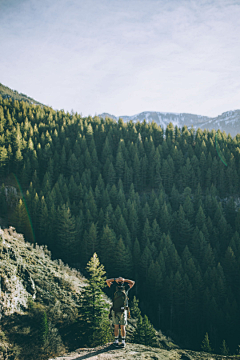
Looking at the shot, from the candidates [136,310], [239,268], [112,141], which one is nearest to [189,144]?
[112,141]

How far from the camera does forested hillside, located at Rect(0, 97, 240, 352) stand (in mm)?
47750

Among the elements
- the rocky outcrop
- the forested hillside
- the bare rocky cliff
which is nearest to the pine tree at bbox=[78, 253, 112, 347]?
the bare rocky cliff

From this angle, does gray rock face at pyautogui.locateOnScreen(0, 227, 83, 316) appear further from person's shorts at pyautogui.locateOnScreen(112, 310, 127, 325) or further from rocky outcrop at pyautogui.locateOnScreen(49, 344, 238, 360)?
person's shorts at pyautogui.locateOnScreen(112, 310, 127, 325)

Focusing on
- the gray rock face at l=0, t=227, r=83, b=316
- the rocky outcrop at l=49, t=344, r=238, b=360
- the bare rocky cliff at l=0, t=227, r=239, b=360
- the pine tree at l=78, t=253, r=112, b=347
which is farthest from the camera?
the pine tree at l=78, t=253, r=112, b=347

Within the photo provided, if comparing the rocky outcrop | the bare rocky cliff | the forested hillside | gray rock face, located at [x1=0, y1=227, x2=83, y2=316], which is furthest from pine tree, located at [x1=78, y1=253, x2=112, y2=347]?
the forested hillside

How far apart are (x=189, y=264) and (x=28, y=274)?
39.8m

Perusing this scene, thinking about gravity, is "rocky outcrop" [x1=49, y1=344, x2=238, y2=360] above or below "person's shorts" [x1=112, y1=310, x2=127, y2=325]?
below

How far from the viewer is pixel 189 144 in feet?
341

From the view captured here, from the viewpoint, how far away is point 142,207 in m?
73.6

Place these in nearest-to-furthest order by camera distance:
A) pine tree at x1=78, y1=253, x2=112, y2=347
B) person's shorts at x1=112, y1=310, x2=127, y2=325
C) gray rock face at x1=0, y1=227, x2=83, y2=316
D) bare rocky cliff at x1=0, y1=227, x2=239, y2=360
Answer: person's shorts at x1=112, y1=310, x2=127, y2=325 → bare rocky cliff at x1=0, y1=227, x2=239, y2=360 → gray rock face at x1=0, y1=227, x2=83, y2=316 → pine tree at x1=78, y1=253, x2=112, y2=347

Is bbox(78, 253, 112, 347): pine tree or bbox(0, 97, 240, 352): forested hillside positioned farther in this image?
bbox(0, 97, 240, 352): forested hillside

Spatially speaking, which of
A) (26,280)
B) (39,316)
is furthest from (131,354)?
(26,280)

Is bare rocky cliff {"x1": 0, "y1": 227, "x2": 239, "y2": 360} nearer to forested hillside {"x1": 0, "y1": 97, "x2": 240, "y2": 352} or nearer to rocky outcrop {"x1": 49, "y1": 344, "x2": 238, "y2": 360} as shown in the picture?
rocky outcrop {"x1": 49, "y1": 344, "x2": 238, "y2": 360}

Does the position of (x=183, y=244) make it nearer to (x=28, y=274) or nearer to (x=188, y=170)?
(x=188, y=170)
